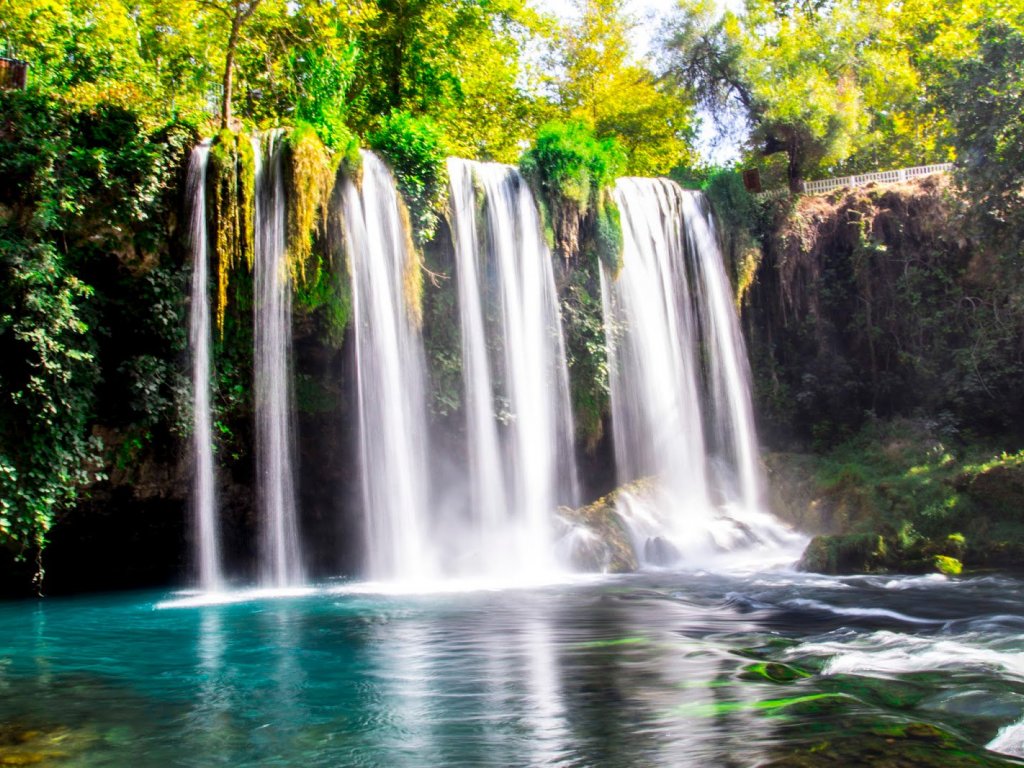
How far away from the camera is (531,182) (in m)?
18.1

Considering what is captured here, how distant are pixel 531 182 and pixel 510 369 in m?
3.96

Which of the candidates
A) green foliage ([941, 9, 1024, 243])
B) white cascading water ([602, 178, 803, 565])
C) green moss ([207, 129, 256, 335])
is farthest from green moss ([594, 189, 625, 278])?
green moss ([207, 129, 256, 335])

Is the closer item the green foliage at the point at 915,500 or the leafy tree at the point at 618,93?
the green foliage at the point at 915,500

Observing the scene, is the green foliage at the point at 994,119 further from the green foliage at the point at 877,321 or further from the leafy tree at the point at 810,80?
the leafy tree at the point at 810,80

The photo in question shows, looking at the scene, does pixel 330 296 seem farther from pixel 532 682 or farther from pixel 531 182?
pixel 532 682

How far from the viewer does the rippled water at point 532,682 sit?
5.09 meters

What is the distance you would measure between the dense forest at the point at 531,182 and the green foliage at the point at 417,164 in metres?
0.04

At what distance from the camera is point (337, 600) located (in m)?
12.3

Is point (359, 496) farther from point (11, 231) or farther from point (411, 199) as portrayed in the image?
point (11, 231)

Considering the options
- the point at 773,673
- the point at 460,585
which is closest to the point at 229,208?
the point at 460,585

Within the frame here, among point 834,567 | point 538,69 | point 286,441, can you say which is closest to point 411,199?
point 286,441

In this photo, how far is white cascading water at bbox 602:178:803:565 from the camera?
18719 millimetres

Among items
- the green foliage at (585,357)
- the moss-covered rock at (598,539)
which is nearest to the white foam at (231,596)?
the moss-covered rock at (598,539)

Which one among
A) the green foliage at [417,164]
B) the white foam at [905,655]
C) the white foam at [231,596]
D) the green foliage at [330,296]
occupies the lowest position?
the white foam at [905,655]
